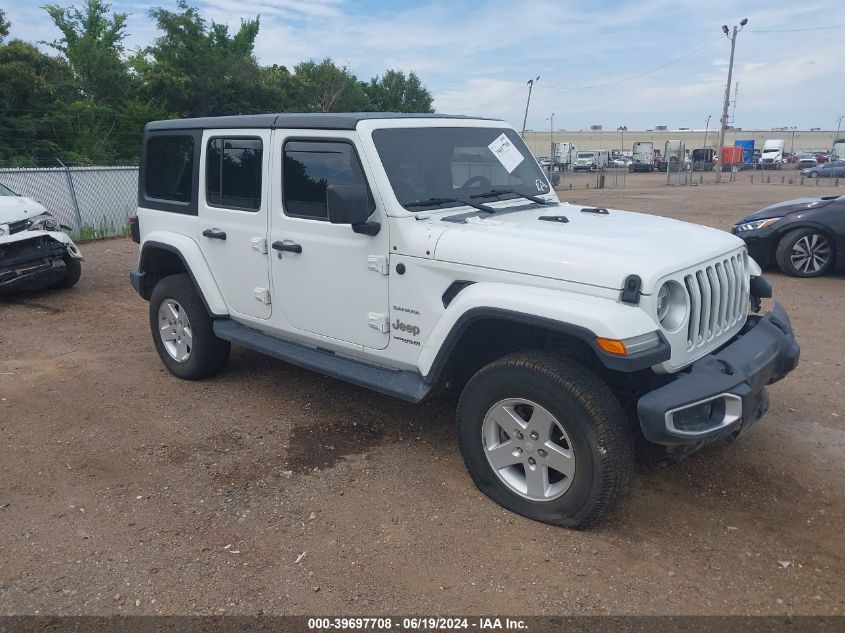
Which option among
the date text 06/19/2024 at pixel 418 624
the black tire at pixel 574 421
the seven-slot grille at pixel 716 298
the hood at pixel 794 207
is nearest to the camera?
the date text 06/19/2024 at pixel 418 624

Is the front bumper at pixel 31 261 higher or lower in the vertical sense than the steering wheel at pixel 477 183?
lower

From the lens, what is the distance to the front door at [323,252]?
401 cm

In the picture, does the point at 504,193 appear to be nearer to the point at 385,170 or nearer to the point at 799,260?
the point at 385,170

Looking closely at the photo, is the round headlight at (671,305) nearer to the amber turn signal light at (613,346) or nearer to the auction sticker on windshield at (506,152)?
the amber turn signal light at (613,346)

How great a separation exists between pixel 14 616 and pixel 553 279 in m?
2.75

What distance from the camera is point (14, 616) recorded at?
9.45 feet

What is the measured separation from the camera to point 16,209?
8453mm

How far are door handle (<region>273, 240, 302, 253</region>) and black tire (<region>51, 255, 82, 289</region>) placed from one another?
19.1 ft

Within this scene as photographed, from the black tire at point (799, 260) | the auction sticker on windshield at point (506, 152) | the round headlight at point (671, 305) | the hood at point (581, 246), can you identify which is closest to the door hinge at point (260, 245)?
the hood at point (581, 246)

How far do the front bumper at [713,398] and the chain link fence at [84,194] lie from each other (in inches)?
489

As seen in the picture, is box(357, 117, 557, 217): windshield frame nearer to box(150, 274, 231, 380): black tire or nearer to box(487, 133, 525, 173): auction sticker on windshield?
box(487, 133, 525, 173): auction sticker on windshield

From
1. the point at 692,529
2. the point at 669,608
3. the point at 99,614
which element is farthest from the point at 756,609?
the point at 99,614

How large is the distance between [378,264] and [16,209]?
6615mm

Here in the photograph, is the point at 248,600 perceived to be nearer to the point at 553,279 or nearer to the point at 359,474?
the point at 359,474
